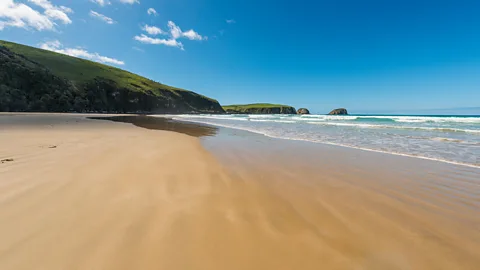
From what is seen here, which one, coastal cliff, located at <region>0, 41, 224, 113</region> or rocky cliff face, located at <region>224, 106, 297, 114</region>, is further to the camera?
rocky cliff face, located at <region>224, 106, 297, 114</region>

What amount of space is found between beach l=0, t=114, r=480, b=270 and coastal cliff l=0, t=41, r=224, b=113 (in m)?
51.6

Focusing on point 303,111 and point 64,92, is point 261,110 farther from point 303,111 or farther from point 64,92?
point 64,92

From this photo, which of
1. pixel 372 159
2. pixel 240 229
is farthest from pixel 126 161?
pixel 372 159

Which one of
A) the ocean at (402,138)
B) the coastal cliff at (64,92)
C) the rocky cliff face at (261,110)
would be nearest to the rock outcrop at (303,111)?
the rocky cliff face at (261,110)

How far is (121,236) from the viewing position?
2170mm

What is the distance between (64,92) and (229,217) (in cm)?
6294

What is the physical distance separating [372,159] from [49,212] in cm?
777

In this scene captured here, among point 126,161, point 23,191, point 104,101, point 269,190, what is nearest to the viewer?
point 23,191

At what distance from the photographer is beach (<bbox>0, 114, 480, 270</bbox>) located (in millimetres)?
1919

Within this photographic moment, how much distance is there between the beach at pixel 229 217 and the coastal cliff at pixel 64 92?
51.6m

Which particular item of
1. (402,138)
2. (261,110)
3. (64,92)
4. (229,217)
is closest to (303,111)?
(261,110)

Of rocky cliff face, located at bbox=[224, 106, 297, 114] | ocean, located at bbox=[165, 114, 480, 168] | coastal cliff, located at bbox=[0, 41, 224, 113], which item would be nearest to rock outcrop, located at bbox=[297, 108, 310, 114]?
rocky cliff face, located at bbox=[224, 106, 297, 114]

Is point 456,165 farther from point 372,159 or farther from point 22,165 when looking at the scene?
point 22,165

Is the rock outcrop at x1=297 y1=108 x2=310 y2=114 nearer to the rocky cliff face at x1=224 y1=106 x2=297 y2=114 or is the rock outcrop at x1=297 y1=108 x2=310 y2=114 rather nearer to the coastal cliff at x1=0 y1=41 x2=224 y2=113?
the rocky cliff face at x1=224 y1=106 x2=297 y2=114
